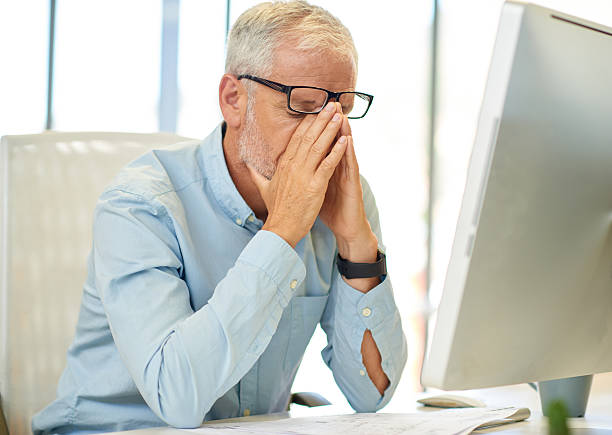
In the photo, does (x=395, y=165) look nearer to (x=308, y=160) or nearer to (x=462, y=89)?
(x=462, y=89)

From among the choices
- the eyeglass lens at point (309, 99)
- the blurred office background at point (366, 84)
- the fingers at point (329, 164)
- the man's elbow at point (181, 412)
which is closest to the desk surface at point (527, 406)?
the man's elbow at point (181, 412)

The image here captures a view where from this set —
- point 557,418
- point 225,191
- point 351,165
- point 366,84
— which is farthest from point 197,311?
point 366,84

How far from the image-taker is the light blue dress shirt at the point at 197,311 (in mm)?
886

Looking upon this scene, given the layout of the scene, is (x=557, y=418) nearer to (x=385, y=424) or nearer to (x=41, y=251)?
(x=385, y=424)

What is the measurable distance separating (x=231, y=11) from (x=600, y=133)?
324 cm

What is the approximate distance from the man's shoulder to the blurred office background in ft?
6.95

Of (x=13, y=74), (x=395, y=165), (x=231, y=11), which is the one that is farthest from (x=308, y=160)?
(x=395, y=165)

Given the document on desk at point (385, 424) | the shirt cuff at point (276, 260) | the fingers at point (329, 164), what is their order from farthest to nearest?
the fingers at point (329, 164)
the shirt cuff at point (276, 260)
the document on desk at point (385, 424)

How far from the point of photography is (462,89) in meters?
4.11

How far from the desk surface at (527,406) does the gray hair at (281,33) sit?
58cm

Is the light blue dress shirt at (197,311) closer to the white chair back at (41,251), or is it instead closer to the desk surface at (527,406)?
the desk surface at (527,406)

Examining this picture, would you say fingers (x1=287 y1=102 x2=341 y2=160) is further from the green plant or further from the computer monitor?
the green plant

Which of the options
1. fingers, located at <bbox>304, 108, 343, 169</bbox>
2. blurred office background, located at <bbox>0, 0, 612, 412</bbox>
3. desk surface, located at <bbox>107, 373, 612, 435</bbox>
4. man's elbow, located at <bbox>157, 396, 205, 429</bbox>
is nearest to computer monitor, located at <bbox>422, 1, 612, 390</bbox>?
desk surface, located at <bbox>107, 373, 612, 435</bbox>

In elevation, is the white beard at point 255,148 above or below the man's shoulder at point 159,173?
above
